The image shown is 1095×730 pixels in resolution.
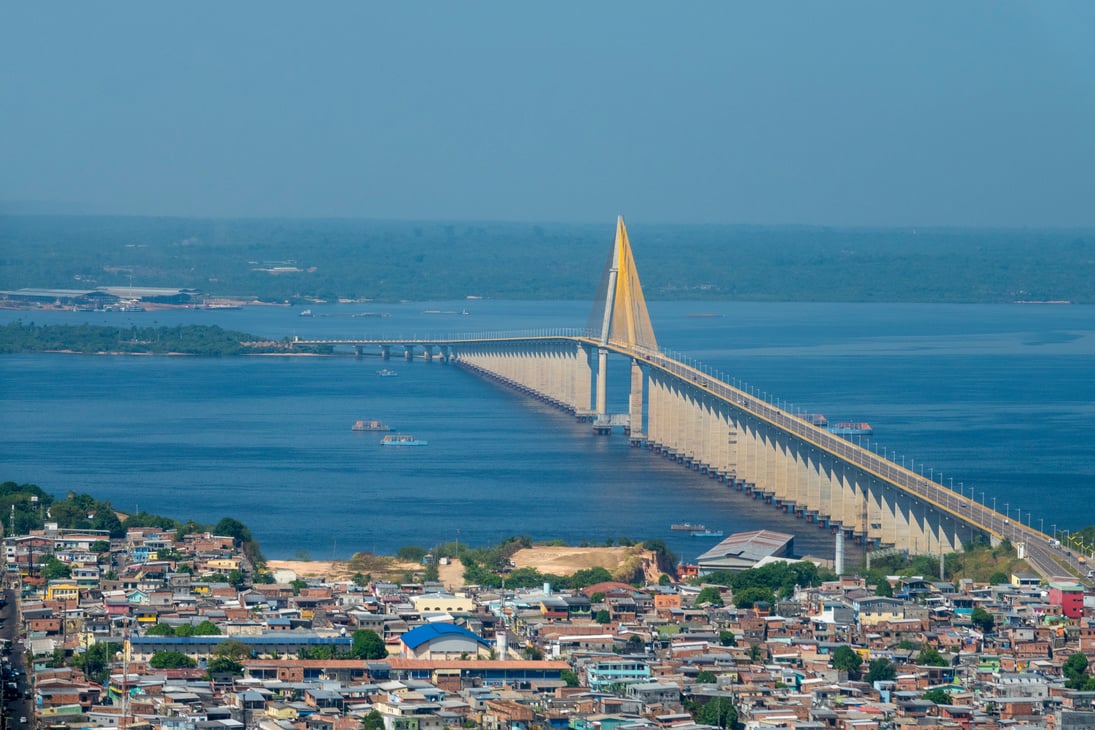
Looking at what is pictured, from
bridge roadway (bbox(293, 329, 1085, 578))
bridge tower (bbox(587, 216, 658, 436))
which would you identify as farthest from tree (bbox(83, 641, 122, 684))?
bridge tower (bbox(587, 216, 658, 436))

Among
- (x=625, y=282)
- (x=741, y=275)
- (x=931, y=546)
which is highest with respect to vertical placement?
(x=741, y=275)

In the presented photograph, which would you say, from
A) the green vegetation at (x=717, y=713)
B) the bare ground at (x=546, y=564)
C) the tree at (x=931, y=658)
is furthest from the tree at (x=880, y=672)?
the bare ground at (x=546, y=564)

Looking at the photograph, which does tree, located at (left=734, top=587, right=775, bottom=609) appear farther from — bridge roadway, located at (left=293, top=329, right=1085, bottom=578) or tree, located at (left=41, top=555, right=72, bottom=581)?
tree, located at (left=41, top=555, right=72, bottom=581)

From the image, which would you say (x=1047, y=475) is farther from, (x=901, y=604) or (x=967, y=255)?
(x=967, y=255)

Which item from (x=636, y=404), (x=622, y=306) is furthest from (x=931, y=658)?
(x=622, y=306)

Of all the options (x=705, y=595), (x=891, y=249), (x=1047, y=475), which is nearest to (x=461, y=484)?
(x=1047, y=475)

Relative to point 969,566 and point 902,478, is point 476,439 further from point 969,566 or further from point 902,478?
point 969,566
